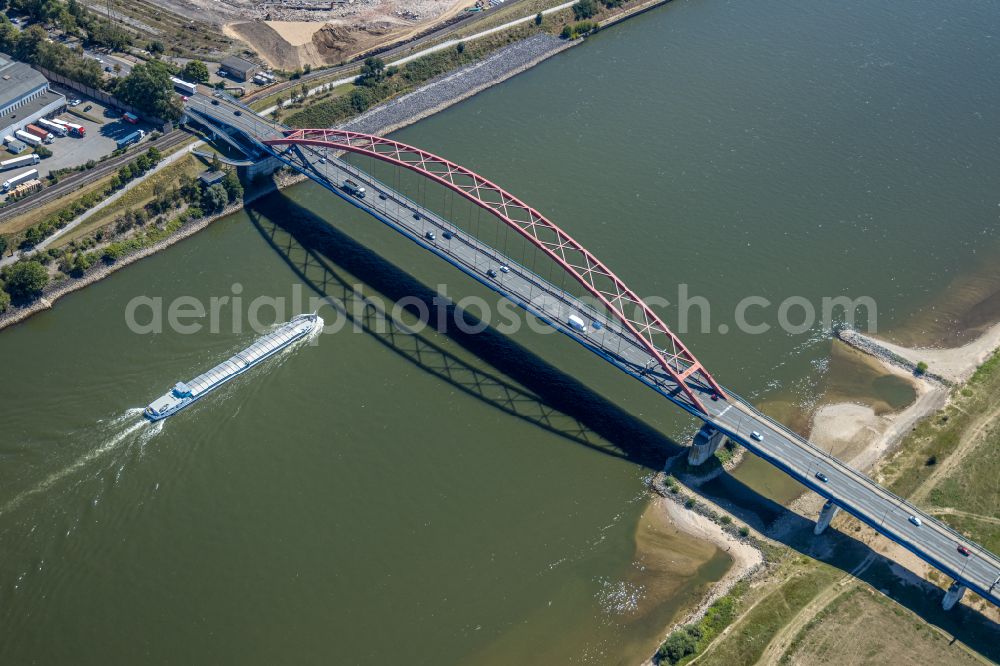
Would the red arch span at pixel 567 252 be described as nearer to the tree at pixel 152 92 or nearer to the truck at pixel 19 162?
the tree at pixel 152 92

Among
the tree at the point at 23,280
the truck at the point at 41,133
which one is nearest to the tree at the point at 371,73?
the truck at the point at 41,133

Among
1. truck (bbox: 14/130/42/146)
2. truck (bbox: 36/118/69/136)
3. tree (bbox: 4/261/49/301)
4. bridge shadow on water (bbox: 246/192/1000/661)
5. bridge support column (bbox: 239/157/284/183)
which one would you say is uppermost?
bridge support column (bbox: 239/157/284/183)

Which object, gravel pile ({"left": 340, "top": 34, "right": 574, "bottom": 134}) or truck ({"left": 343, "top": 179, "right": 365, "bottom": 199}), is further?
gravel pile ({"left": 340, "top": 34, "right": 574, "bottom": 134})

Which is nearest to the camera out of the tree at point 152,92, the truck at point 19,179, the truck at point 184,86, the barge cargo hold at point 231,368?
the barge cargo hold at point 231,368

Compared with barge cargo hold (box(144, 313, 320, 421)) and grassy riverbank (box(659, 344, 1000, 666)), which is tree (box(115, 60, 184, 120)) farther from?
grassy riverbank (box(659, 344, 1000, 666))

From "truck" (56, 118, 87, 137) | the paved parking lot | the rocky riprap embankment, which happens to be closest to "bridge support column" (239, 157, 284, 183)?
the paved parking lot

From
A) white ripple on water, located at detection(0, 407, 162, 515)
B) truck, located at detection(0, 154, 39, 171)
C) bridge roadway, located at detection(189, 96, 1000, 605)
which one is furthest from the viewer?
truck, located at detection(0, 154, 39, 171)

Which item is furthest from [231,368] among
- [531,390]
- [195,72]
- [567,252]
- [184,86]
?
[195,72]
